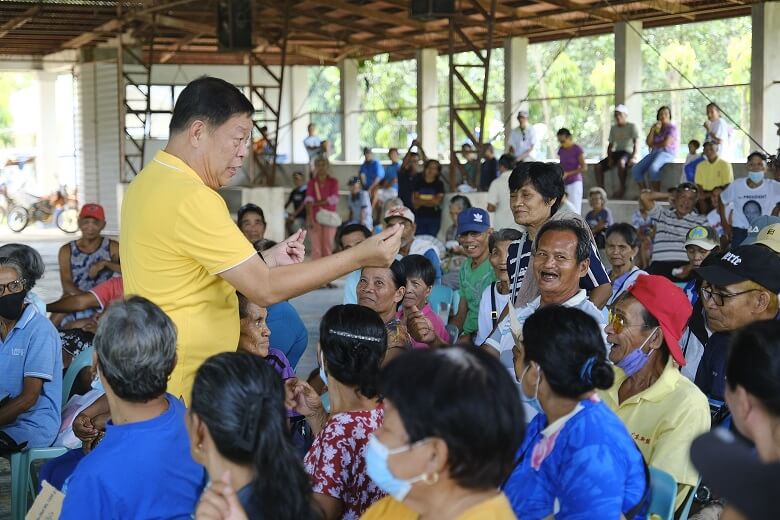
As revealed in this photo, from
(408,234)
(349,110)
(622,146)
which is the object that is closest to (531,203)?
(408,234)

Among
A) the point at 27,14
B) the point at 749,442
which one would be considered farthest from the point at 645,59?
the point at 749,442

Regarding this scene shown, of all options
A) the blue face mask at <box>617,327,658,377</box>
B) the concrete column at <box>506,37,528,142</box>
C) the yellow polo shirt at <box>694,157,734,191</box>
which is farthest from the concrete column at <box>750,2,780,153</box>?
the blue face mask at <box>617,327,658,377</box>

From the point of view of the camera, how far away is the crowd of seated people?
188 cm

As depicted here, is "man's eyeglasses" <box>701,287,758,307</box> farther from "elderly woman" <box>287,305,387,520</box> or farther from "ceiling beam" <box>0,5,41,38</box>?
"ceiling beam" <box>0,5,41,38</box>

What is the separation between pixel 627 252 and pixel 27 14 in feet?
50.4

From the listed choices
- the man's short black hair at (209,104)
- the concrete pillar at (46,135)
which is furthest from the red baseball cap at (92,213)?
the concrete pillar at (46,135)

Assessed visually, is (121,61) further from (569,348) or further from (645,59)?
(569,348)

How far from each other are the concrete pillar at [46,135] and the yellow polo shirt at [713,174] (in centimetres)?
1873

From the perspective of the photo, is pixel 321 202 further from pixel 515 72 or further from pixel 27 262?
pixel 27 262

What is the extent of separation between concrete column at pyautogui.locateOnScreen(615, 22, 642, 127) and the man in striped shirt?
422 inches

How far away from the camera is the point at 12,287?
14.4 ft

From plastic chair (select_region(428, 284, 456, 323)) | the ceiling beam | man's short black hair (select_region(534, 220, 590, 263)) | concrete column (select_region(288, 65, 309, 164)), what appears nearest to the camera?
man's short black hair (select_region(534, 220, 590, 263))

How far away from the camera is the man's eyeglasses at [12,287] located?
436 cm

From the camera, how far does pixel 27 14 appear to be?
18.9 m
